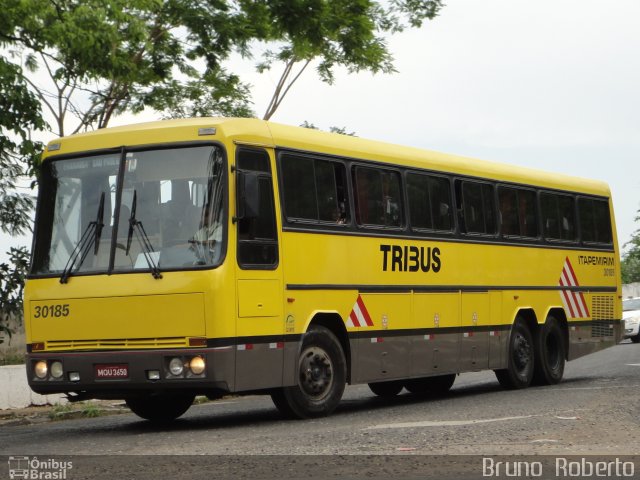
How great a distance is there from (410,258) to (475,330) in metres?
2.13

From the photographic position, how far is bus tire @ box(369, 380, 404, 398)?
787 inches

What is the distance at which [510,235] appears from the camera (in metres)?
20.1

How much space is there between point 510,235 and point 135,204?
755cm

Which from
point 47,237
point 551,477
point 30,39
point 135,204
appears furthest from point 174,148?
point 551,477

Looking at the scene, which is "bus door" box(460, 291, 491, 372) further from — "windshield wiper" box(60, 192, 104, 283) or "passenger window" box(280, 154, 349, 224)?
"windshield wiper" box(60, 192, 104, 283)

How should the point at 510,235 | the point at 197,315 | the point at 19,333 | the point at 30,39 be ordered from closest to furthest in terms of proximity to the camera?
the point at 197,315 < the point at 30,39 < the point at 510,235 < the point at 19,333

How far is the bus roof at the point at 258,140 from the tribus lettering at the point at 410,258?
1098mm

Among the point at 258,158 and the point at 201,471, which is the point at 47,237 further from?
the point at 201,471

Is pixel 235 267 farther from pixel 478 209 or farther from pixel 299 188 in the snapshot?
pixel 478 209

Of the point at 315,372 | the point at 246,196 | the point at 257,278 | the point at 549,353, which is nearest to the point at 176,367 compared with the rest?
the point at 257,278

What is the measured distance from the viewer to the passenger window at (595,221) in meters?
22.6

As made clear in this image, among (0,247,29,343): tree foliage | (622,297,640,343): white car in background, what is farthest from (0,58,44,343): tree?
(622,297,640,343): white car in background

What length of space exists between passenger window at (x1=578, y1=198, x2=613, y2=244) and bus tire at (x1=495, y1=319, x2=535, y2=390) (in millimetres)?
2787

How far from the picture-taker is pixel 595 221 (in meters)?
23.1
